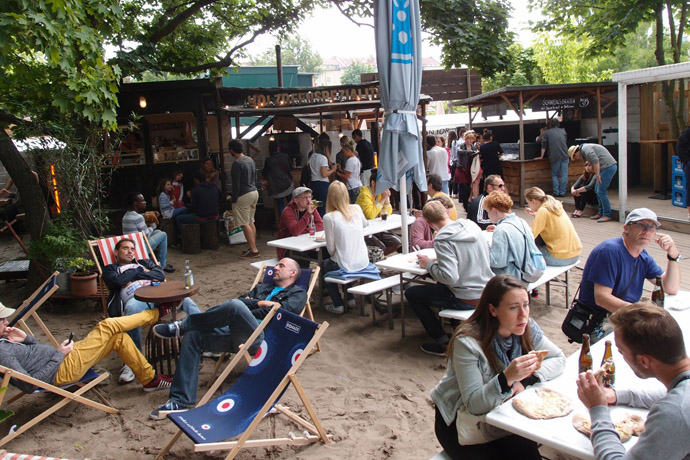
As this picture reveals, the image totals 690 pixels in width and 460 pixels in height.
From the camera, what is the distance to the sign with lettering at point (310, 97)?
1118cm

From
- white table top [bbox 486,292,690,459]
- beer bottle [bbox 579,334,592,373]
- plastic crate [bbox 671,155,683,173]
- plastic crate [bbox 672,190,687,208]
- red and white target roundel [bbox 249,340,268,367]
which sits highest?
plastic crate [bbox 671,155,683,173]

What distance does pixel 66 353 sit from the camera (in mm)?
4145

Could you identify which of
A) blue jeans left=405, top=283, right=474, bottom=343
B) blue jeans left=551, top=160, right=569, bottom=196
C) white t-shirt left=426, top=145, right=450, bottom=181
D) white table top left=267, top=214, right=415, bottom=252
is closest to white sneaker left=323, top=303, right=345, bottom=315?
white table top left=267, top=214, right=415, bottom=252

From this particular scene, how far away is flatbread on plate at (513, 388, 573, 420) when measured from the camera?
2488 mm

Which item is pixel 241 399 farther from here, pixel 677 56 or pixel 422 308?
pixel 677 56

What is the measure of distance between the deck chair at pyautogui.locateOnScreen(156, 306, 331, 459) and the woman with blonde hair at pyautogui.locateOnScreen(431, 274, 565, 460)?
108 cm

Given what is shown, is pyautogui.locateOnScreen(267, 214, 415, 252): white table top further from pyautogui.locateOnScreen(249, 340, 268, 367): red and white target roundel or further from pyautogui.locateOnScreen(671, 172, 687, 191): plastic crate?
pyautogui.locateOnScreen(671, 172, 687, 191): plastic crate

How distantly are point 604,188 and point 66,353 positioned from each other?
9.45 metres

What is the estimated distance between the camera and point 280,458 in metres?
3.69

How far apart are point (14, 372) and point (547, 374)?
126 inches

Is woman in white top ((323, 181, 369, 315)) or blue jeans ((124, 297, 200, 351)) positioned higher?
woman in white top ((323, 181, 369, 315))

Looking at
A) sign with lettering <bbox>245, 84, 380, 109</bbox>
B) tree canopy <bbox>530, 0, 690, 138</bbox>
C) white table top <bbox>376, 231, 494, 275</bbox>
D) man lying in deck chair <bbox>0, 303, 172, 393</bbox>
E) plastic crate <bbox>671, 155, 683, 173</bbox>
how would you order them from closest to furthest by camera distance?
man lying in deck chair <bbox>0, 303, 172, 393</bbox> < white table top <bbox>376, 231, 494, 275</bbox> < plastic crate <bbox>671, 155, 683, 173</bbox> < sign with lettering <bbox>245, 84, 380, 109</bbox> < tree canopy <bbox>530, 0, 690, 138</bbox>

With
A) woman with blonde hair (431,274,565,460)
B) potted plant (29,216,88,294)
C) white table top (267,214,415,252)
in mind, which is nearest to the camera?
woman with blonde hair (431,274,565,460)

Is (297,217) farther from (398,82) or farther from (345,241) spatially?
(398,82)
